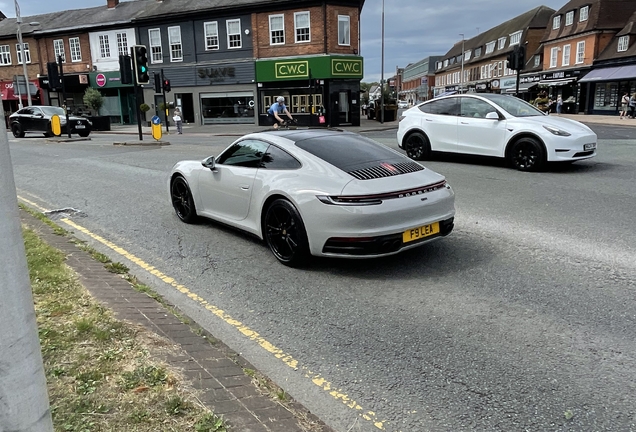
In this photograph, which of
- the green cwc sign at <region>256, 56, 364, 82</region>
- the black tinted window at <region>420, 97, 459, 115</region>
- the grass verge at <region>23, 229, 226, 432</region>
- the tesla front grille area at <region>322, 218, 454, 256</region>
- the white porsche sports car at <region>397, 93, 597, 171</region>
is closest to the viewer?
the grass verge at <region>23, 229, 226, 432</region>

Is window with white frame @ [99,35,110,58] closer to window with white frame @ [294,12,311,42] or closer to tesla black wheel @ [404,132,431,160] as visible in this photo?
window with white frame @ [294,12,311,42]

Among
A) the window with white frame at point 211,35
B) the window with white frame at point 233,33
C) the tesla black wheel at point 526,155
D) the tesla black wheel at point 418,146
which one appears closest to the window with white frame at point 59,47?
the window with white frame at point 211,35

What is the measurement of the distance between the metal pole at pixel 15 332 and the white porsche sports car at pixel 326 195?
3229mm

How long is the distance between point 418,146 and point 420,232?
315 inches

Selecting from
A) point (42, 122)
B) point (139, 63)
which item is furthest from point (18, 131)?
point (139, 63)

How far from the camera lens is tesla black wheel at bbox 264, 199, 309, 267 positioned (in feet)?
16.6

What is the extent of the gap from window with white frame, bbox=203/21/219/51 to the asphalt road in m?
30.0

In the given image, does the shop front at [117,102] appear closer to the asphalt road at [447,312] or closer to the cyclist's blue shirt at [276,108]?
the cyclist's blue shirt at [276,108]

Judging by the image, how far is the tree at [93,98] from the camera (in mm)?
38500

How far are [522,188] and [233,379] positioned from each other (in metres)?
7.42

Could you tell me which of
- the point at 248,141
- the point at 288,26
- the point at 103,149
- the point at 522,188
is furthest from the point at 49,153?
the point at 288,26

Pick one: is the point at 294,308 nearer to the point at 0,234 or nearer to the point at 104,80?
the point at 0,234

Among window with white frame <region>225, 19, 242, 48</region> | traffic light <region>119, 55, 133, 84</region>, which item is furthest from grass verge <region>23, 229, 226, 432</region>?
window with white frame <region>225, 19, 242, 48</region>

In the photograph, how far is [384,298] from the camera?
175 inches
